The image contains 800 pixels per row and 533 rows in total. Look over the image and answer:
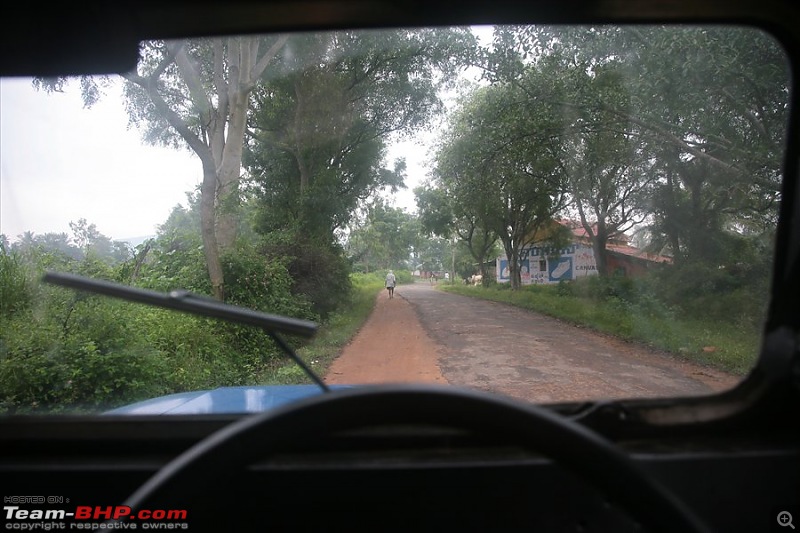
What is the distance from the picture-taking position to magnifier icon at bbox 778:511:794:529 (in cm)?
143

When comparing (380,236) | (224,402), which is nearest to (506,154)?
(224,402)

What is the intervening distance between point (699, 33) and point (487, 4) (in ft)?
19.6

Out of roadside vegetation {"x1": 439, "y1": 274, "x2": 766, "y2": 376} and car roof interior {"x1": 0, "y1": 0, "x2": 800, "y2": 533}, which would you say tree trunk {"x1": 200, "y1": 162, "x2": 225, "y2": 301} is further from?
roadside vegetation {"x1": 439, "y1": 274, "x2": 766, "y2": 376}

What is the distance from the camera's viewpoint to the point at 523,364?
666cm

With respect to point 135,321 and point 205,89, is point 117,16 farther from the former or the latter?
point 205,89

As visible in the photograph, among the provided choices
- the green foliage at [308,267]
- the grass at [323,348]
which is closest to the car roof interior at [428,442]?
the grass at [323,348]

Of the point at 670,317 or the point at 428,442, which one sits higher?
the point at 428,442

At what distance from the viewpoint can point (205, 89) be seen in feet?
25.4

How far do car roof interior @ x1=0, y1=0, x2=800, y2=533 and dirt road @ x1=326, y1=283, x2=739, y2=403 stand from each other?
2.08 meters

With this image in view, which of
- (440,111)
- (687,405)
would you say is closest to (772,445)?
(687,405)

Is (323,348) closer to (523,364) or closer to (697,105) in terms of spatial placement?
(523,364)

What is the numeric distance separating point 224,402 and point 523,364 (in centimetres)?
513

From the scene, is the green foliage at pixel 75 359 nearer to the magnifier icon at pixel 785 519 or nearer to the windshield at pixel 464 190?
the windshield at pixel 464 190

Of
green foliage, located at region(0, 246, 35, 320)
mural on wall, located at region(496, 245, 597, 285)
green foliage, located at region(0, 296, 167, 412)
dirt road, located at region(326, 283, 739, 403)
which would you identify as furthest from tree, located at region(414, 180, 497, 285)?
green foliage, located at region(0, 246, 35, 320)
